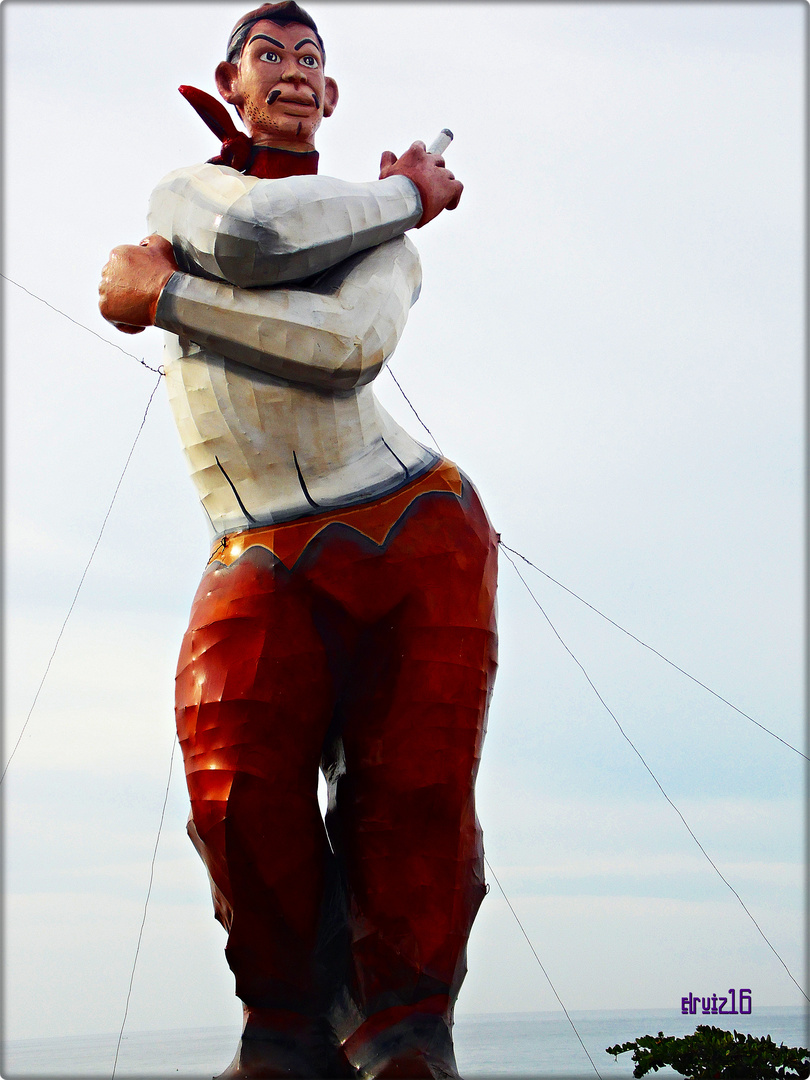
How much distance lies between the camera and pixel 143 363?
4.46 metres

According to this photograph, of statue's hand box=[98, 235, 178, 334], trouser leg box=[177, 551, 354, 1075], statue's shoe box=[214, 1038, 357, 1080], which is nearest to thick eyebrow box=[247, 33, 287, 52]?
statue's hand box=[98, 235, 178, 334]

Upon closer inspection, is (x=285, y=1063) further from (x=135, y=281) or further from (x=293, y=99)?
(x=293, y=99)

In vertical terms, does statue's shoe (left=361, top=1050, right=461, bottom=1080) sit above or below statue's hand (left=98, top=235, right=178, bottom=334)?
below

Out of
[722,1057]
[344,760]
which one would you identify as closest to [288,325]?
[344,760]

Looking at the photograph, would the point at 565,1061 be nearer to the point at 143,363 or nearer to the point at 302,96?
the point at 143,363

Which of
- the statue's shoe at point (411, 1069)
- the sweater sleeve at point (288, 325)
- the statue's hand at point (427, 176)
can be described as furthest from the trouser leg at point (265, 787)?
the statue's hand at point (427, 176)

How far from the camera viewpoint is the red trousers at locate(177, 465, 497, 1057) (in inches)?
156

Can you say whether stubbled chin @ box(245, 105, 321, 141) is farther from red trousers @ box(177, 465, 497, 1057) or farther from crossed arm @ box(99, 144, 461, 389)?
red trousers @ box(177, 465, 497, 1057)

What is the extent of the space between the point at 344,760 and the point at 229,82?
235 centimetres

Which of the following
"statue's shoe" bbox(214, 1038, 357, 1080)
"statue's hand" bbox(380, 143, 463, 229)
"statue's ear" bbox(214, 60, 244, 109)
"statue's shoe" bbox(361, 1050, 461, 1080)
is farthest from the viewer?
"statue's ear" bbox(214, 60, 244, 109)

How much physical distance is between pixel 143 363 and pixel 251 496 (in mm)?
685

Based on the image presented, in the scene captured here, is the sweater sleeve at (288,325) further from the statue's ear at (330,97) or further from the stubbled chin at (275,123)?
the statue's ear at (330,97)

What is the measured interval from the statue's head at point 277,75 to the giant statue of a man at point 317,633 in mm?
281

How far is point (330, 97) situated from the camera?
15.3 ft
